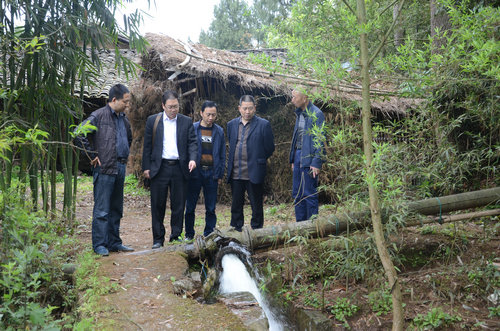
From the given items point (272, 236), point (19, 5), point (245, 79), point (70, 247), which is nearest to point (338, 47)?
point (272, 236)

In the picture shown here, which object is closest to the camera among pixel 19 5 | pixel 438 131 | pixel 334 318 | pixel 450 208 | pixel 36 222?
pixel 36 222

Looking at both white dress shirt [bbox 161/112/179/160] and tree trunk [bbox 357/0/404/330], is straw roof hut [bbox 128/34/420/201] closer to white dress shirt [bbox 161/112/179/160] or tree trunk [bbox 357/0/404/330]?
white dress shirt [bbox 161/112/179/160]

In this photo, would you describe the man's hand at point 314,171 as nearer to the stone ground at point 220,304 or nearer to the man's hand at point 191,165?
the stone ground at point 220,304

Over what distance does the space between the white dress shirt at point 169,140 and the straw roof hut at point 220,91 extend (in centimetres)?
366

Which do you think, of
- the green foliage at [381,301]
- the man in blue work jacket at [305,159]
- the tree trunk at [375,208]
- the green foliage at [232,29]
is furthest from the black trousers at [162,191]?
the green foliage at [232,29]

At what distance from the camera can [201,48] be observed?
30.7 feet

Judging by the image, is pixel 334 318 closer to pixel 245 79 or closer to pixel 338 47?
pixel 338 47

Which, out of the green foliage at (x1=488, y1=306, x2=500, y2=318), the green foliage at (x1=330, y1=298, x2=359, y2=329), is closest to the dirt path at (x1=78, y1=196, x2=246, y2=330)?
the green foliage at (x1=330, y1=298, x2=359, y2=329)

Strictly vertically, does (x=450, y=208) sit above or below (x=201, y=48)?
below

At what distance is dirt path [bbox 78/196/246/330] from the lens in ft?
9.32

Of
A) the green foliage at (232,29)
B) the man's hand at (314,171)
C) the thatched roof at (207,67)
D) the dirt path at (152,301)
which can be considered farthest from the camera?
the green foliage at (232,29)

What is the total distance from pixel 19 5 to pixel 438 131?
4675mm

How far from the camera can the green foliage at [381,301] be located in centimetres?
→ 347

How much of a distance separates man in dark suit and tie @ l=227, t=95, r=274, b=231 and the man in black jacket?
4.81 feet
